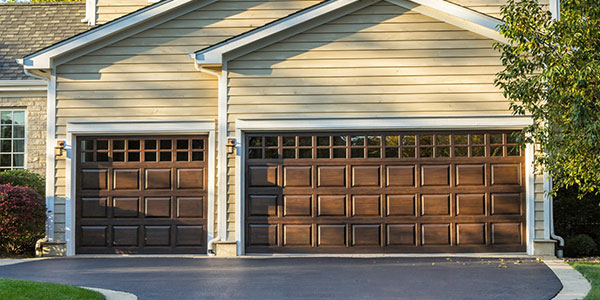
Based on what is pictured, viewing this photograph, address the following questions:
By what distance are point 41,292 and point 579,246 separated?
927 cm

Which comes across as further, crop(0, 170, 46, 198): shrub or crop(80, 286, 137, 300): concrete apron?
crop(0, 170, 46, 198): shrub

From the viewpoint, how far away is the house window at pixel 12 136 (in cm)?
1438

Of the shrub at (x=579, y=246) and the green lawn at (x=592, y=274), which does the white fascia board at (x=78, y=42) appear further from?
the shrub at (x=579, y=246)

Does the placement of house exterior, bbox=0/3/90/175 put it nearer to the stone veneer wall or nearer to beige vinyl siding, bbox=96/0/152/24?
the stone veneer wall

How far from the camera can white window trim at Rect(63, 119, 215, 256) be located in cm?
1191

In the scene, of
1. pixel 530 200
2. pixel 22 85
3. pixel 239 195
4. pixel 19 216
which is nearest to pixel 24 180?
pixel 19 216

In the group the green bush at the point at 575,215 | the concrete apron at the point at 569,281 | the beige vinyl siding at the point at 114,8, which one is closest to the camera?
the concrete apron at the point at 569,281

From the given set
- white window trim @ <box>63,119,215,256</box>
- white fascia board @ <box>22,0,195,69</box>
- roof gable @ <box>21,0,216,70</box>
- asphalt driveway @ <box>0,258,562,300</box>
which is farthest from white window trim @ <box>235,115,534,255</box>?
white fascia board @ <box>22,0,195,69</box>

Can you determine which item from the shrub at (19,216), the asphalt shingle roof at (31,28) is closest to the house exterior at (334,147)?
the shrub at (19,216)

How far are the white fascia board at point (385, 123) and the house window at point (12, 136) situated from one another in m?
5.72

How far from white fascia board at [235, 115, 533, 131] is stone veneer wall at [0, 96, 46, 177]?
519 centimetres

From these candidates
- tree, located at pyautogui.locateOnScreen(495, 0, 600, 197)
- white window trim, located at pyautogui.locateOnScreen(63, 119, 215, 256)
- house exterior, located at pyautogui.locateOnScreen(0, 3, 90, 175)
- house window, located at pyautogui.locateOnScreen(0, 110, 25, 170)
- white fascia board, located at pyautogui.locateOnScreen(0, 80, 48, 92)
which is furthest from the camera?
house window, located at pyautogui.locateOnScreen(0, 110, 25, 170)

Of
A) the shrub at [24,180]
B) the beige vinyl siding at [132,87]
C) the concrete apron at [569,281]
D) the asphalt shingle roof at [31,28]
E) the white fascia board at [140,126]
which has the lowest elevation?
the concrete apron at [569,281]

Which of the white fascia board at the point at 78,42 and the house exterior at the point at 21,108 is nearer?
the white fascia board at the point at 78,42
